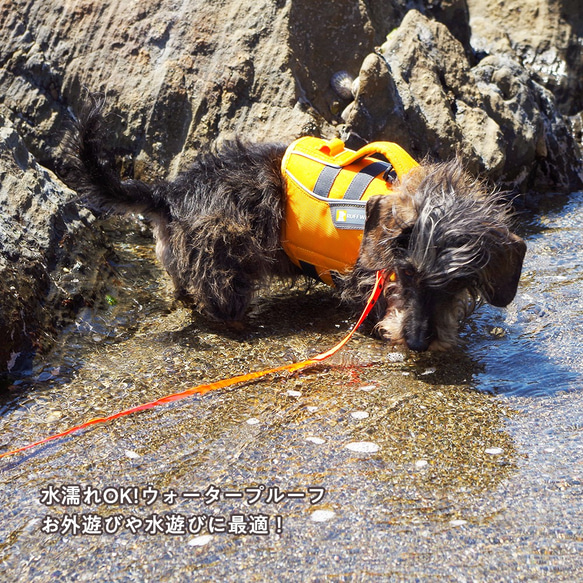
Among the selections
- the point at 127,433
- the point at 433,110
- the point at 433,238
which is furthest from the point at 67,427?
the point at 433,110

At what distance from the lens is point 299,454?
305cm

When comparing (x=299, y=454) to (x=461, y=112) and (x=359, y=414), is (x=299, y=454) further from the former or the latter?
(x=461, y=112)

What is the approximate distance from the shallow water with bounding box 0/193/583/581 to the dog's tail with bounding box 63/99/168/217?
25.1 inches

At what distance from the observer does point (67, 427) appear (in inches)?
129

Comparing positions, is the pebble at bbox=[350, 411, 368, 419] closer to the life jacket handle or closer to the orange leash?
the orange leash

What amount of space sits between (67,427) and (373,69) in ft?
12.5

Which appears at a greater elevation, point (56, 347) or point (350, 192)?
point (350, 192)

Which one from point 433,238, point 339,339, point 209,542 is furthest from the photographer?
point 339,339

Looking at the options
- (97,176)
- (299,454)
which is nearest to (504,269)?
(299,454)

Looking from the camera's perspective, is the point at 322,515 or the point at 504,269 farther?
the point at 504,269

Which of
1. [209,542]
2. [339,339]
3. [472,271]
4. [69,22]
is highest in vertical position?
[69,22]

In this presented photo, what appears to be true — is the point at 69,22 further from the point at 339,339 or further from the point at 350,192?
the point at 339,339

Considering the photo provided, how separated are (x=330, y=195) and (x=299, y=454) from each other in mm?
1785

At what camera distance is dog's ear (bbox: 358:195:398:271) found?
3.81 metres
